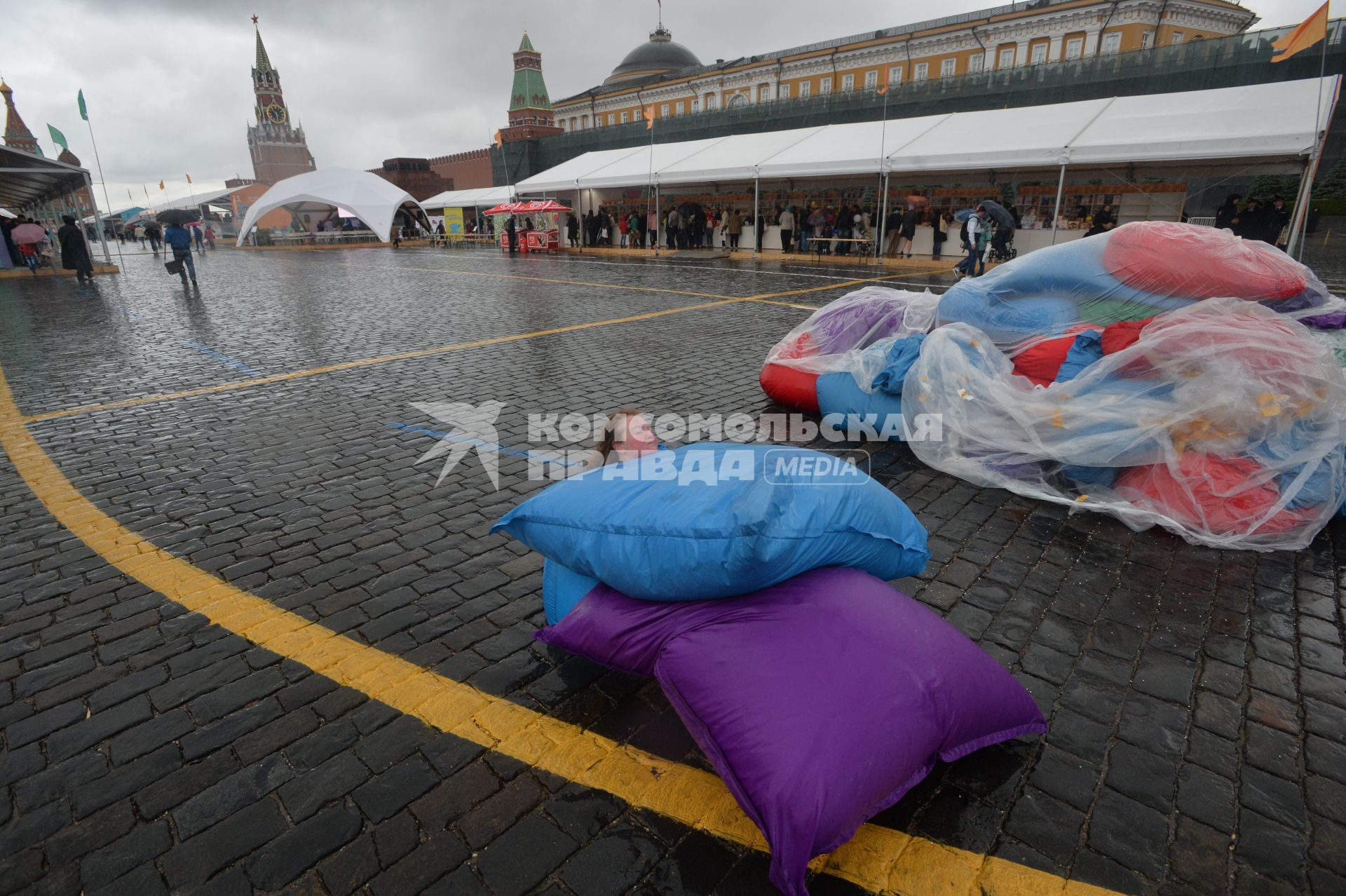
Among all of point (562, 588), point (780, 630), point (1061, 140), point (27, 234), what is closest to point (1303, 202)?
point (1061, 140)

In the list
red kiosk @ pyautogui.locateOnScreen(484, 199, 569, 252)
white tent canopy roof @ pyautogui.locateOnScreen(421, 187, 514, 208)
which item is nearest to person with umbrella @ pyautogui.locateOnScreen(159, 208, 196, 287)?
red kiosk @ pyautogui.locateOnScreen(484, 199, 569, 252)

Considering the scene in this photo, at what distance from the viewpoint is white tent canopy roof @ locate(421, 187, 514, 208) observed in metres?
37.7

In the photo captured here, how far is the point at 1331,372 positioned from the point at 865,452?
242 centimetres

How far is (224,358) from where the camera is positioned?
7.99 metres

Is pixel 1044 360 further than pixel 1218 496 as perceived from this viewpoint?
Yes

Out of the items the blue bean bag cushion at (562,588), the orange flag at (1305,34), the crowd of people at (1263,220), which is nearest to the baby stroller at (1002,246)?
the crowd of people at (1263,220)

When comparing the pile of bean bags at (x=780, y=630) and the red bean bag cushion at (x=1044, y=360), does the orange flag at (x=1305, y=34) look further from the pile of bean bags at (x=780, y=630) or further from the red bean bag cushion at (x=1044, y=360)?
the pile of bean bags at (x=780, y=630)

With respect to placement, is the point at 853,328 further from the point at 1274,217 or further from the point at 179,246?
the point at 179,246

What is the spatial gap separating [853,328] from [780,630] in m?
4.04

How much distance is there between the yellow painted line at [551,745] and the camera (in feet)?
5.74

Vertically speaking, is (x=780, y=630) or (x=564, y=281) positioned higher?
(x=564, y=281)

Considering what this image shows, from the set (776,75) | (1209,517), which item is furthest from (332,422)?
(776,75)

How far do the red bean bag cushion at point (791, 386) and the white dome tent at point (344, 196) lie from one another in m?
32.9

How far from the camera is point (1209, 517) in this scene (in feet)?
11.2
